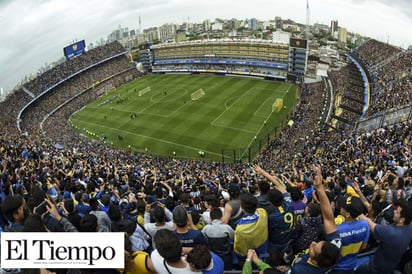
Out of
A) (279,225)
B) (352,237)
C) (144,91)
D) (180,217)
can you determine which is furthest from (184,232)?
(144,91)

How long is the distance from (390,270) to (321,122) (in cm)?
4290

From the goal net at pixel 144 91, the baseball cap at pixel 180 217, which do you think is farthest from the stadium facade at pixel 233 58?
the baseball cap at pixel 180 217

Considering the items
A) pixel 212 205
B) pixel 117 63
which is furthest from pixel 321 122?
pixel 117 63

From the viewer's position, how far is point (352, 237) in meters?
5.77

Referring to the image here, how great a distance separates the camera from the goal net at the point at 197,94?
211 feet

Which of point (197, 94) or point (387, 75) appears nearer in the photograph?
point (387, 75)

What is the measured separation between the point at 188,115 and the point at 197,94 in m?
11.1

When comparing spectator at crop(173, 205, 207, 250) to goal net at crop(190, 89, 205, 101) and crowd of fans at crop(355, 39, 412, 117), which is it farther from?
goal net at crop(190, 89, 205, 101)

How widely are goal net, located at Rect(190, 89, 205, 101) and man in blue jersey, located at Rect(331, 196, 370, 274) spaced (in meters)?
58.7

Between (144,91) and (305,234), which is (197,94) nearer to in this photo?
(144,91)

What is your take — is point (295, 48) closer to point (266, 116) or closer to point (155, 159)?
point (266, 116)

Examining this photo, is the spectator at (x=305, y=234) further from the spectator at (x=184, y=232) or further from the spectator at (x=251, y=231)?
the spectator at (x=184, y=232)

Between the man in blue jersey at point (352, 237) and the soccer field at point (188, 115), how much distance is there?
34.5 meters

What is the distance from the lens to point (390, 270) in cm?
550
